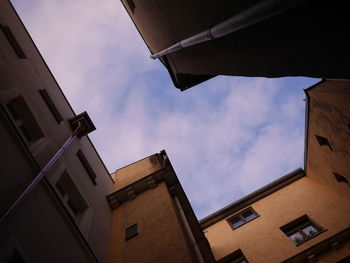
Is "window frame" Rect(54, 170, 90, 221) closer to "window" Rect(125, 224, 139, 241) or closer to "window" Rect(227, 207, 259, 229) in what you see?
"window" Rect(125, 224, 139, 241)

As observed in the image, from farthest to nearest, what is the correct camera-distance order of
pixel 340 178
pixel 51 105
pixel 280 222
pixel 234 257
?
1. pixel 280 222
2. pixel 340 178
3. pixel 234 257
4. pixel 51 105

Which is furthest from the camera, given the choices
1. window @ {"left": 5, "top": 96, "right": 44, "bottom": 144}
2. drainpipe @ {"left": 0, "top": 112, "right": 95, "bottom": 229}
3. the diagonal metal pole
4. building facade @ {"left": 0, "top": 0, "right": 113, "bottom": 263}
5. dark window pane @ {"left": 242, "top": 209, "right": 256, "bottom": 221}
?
dark window pane @ {"left": 242, "top": 209, "right": 256, "bottom": 221}

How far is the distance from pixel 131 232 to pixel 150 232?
0.85 m

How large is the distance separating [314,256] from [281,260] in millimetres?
1467

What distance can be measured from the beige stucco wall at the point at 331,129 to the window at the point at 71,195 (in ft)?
36.4

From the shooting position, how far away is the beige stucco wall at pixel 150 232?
7.11 meters

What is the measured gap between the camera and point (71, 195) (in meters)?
8.42

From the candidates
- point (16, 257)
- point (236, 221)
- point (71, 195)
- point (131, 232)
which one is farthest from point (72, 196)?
point (236, 221)

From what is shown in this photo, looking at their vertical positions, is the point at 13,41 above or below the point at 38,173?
above

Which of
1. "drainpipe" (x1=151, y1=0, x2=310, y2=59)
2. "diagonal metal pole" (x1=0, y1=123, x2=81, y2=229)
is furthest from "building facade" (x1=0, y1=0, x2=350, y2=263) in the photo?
"drainpipe" (x1=151, y1=0, x2=310, y2=59)

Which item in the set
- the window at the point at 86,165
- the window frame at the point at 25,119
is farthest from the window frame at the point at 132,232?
the window frame at the point at 25,119

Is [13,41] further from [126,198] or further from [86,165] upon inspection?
[126,198]

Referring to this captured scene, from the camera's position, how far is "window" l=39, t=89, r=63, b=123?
9.38 meters

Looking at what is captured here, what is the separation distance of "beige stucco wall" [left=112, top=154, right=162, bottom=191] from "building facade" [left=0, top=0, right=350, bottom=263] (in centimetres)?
11
